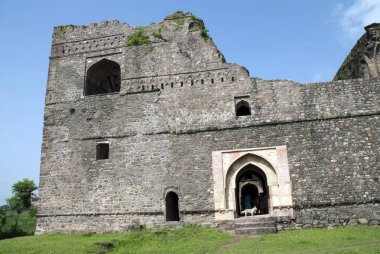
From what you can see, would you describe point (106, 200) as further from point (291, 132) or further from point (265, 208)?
point (265, 208)

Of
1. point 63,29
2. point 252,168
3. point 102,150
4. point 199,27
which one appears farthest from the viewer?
point 63,29

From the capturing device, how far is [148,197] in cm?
1378

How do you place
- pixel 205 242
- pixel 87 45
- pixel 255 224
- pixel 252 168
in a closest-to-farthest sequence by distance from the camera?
pixel 205 242 < pixel 255 224 < pixel 252 168 < pixel 87 45

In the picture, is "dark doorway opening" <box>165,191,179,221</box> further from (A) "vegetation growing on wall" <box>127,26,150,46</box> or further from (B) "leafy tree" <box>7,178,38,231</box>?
(B) "leafy tree" <box>7,178,38,231</box>

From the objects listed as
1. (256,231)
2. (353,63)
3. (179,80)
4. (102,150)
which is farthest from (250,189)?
(256,231)

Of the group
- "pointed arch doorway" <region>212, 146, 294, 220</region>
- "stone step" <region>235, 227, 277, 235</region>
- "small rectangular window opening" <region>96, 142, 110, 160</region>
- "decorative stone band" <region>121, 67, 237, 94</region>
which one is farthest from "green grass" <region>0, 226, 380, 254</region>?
"decorative stone band" <region>121, 67, 237, 94</region>

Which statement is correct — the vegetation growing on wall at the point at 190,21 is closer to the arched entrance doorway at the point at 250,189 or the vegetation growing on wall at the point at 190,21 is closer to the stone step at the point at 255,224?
the stone step at the point at 255,224

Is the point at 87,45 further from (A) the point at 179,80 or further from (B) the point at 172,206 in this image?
(B) the point at 172,206

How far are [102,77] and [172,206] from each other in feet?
25.2

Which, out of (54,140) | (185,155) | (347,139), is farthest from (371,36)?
(54,140)

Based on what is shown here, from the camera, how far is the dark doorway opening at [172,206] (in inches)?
544

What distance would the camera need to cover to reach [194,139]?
14133 millimetres

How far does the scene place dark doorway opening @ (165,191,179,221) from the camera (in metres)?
13.8

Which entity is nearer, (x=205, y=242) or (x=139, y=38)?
(x=205, y=242)
